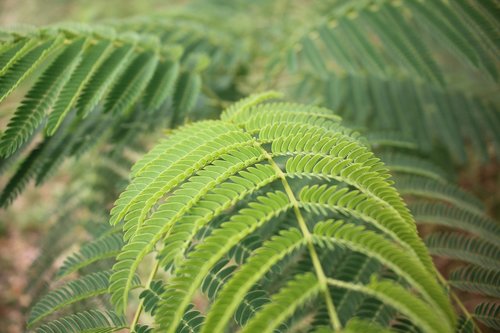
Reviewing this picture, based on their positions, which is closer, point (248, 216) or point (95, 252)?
point (248, 216)

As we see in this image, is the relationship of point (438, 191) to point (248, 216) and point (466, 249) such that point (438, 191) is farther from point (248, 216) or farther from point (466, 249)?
point (248, 216)

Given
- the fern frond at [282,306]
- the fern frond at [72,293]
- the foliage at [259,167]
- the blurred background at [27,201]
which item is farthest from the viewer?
the blurred background at [27,201]

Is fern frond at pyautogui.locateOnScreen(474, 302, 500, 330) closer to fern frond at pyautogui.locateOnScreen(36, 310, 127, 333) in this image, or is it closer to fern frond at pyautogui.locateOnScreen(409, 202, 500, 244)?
fern frond at pyautogui.locateOnScreen(409, 202, 500, 244)

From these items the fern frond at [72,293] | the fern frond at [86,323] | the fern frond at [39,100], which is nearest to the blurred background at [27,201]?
the fern frond at [39,100]

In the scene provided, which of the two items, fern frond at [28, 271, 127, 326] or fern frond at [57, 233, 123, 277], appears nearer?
fern frond at [28, 271, 127, 326]

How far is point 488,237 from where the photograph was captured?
5.23 ft

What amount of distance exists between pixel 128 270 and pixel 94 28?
1.14m

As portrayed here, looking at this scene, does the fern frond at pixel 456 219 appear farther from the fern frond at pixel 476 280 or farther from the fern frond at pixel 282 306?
the fern frond at pixel 282 306

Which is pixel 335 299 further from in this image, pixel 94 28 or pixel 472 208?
pixel 94 28

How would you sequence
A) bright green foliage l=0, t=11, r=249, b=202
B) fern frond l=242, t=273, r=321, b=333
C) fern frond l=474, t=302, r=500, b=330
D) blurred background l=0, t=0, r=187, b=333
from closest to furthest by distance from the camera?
fern frond l=242, t=273, r=321, b=333 → fern frond l=474, t=302, r=500, b=330 → bright green foliage l=0, t=11, r=249, b=202 → blurred background l=0, t=0, r=187, b=333

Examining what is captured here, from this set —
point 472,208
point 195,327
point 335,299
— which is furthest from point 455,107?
point 195,327

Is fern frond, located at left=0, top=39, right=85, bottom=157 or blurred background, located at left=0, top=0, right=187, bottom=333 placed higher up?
blurred background, located at left=0, top=0, right=187, bottom=333

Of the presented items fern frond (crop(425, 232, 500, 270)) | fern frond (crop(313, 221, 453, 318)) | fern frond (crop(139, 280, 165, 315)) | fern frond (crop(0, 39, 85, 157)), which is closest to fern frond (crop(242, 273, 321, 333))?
fern frond (crop(313, 221, 453, 318))

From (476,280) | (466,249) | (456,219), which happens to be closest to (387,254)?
(476,280)
